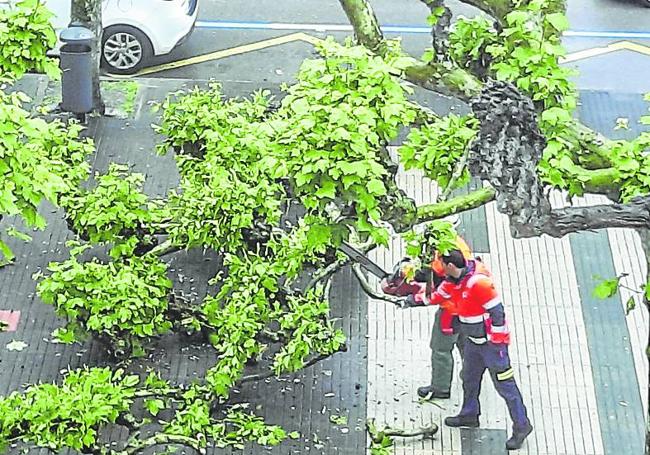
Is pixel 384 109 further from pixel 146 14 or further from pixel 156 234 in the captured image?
pixel 146 14

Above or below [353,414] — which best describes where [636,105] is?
above

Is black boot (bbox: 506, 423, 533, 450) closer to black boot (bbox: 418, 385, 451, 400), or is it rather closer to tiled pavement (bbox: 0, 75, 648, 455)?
tiled pavement (bbox: 0, 75, 648, 455)

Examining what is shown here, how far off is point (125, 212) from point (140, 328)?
→ 0.89 metres

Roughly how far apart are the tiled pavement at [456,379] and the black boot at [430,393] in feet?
0.18

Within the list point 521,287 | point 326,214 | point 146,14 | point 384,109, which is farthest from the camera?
point 146,14

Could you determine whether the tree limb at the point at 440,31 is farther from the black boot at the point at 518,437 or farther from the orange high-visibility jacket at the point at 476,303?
the black boot at the point at 518,437

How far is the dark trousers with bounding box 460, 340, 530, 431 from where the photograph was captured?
7.95 metres

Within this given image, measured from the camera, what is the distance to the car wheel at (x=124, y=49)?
13539 mm

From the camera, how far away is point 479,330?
7910 mm

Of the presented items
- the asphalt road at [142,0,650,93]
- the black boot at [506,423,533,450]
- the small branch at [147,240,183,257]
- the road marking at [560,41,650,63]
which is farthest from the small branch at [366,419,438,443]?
the road marking at [560,41,650,63]

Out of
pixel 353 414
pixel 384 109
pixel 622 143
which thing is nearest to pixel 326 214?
pixel 384 109

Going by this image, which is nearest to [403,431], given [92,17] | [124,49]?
[92,17]

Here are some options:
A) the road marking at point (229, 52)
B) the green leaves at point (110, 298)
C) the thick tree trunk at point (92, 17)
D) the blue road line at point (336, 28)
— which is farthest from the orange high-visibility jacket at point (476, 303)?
the blue road line at point (336, 28)

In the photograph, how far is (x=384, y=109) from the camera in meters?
5.84
